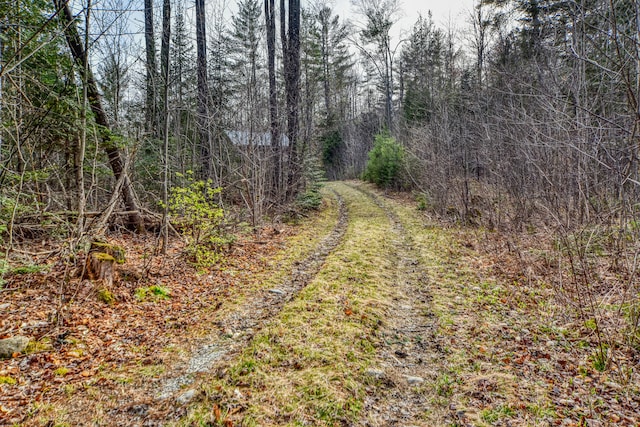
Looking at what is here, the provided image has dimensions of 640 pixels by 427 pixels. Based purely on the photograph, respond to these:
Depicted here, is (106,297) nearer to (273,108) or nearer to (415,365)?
(415,365)

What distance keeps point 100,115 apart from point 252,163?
3.60 metres

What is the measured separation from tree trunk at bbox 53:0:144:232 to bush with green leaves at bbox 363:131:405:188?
1157 cm

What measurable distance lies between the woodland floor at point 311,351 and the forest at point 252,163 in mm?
81

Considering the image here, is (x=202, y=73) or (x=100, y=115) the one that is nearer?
(x=100, y=115)

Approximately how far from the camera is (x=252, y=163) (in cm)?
909

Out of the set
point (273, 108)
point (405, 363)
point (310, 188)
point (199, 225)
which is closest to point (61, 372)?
point (405, 363)

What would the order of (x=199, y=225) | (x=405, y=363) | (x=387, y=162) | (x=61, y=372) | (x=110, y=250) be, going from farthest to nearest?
(x=387, y=162), (x=199, y=225), (x=110, y=250), (x=405, y=363), (x=61, y=372)

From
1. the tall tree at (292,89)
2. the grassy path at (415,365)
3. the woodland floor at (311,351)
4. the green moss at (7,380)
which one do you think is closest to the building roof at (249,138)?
the tall tree at (292,89)

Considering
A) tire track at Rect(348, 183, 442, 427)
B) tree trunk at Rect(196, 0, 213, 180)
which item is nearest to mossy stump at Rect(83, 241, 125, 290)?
tire track at Rect(348, 183, 442, 427)

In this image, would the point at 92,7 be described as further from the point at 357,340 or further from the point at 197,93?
the point at 357,340

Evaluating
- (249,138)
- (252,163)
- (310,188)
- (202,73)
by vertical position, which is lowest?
(310,188)

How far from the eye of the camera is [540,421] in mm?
2490

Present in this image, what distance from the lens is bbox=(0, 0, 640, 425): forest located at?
4.09 meters

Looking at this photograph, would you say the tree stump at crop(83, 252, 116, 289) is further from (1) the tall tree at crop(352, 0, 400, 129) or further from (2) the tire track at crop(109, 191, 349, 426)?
(1) the tall tree at crop(352, 0, 400, 129)
